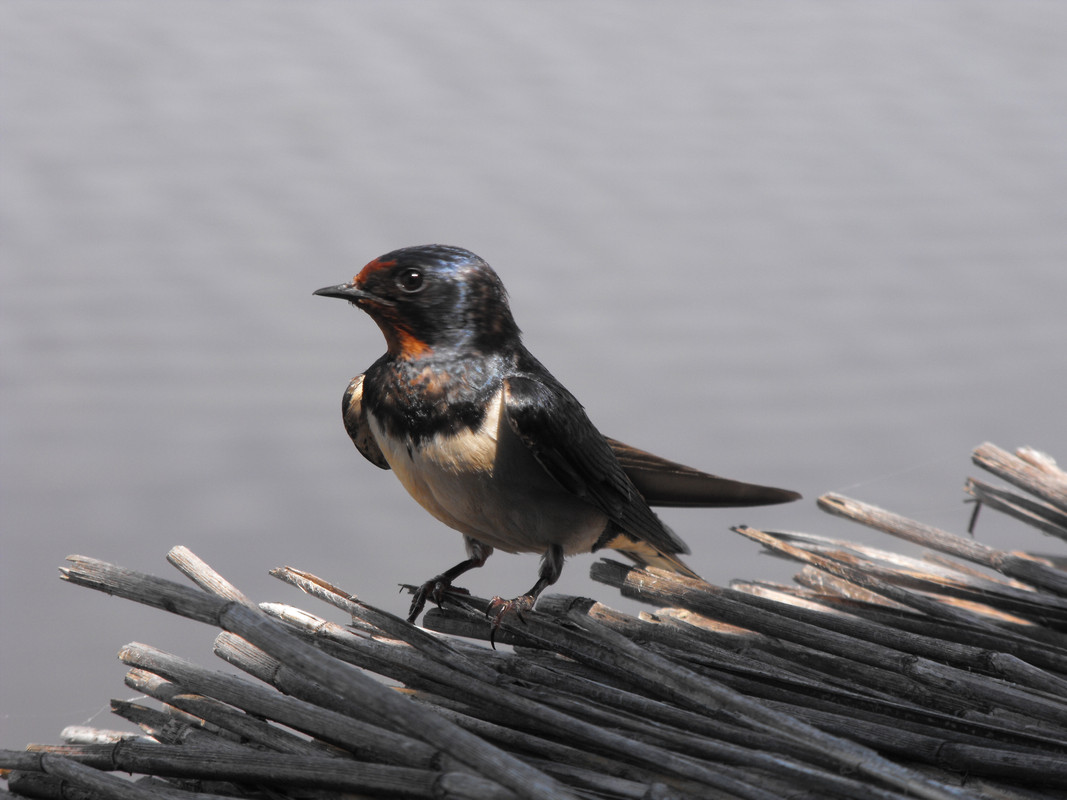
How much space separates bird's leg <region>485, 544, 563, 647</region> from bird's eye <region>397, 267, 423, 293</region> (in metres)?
0.60

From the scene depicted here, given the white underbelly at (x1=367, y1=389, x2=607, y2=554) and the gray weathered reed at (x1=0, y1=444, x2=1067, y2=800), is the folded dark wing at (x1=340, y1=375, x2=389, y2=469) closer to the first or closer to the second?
the white underbelly at (x1=367, y1=389, x2=607, y2=554)

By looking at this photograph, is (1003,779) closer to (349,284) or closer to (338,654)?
(338,654)

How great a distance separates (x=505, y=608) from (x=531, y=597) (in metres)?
0.05

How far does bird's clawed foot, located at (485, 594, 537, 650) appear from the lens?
208 cm

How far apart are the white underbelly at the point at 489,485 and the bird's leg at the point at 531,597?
4cm

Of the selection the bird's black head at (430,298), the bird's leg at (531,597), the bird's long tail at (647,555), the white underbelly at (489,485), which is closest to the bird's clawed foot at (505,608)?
the bird's leg at (531,597)

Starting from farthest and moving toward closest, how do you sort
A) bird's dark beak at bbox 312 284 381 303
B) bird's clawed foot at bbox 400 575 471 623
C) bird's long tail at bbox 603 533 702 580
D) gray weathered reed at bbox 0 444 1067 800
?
bird's long tail at bbox 603 533 702 580, bird's clawed foot at bbox 400 575 471 623, bird's dark beak at bbox 312 284 381 303, gray weathered reed at bbox 0 444 1067 800

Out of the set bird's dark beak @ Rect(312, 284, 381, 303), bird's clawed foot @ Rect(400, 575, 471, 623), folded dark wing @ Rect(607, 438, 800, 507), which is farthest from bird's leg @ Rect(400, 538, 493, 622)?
bird's dark beak @ Rect(312, 284, 381, 303)

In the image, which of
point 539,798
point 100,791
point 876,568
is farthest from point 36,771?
point 876,568

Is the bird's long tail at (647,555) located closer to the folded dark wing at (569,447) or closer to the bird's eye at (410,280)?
the folded dark wing at (569,447)

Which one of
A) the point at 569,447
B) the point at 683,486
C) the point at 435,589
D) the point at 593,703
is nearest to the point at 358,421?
the point at 435,589

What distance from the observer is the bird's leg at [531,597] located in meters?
2.09

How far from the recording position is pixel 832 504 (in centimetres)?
Result: 291

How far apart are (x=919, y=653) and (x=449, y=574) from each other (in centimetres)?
94
